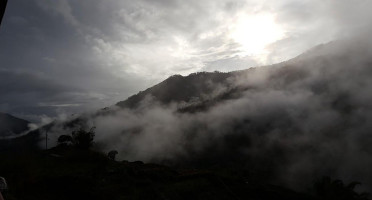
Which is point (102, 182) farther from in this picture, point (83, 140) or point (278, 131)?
point (278, 131)

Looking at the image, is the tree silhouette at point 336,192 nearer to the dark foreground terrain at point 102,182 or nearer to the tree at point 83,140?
the dark foreground terrain at point 102,182

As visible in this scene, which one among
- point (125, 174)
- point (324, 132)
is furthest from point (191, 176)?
point (324, 132)

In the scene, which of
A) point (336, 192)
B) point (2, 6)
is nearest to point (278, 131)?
point (336, 192)

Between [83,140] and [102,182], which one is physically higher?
[83,140]

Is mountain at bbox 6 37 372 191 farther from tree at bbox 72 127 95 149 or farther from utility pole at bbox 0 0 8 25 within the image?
utility pole at bbox 0 0 8 25

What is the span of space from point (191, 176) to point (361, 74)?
203m

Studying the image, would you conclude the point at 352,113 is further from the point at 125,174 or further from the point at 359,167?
the point at 125,174

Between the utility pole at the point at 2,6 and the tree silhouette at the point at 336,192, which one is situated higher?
the utility pole at the point at 2,6

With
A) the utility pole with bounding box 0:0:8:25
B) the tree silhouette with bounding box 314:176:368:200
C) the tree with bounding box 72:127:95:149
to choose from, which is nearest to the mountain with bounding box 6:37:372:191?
the tree silhouette with bounding box 314:176:368:200

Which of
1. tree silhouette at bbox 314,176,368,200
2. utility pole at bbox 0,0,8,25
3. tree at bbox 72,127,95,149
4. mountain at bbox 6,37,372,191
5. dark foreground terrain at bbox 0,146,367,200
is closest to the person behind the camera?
utility pole at bbox 0,0,8,25

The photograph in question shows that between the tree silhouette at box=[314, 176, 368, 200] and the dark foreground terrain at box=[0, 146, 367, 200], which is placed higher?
the dark foreground terrain at box=[0, 146, 367, 200]

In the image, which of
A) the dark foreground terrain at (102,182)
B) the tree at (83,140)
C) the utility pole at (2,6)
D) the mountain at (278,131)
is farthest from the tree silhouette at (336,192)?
the mountain at (278,131)

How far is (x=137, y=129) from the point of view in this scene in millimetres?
189000

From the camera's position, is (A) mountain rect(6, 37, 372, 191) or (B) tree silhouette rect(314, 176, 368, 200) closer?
(B) tree silhouette rect(314, 176, 368, 200)
